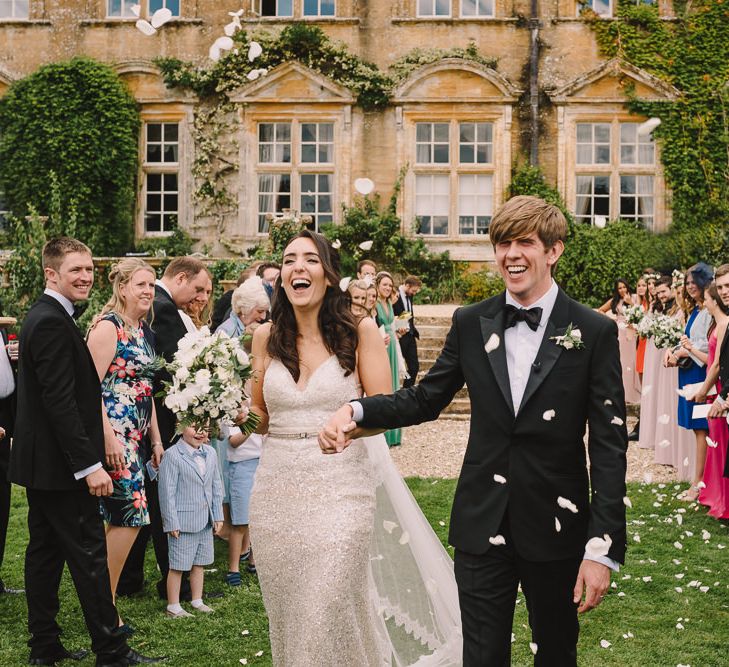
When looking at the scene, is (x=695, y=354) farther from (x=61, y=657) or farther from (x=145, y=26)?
(x=145, y=26)

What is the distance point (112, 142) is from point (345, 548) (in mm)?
16588

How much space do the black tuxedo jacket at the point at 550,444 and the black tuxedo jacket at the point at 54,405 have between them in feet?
7.31

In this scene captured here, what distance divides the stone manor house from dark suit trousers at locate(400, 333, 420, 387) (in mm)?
6105

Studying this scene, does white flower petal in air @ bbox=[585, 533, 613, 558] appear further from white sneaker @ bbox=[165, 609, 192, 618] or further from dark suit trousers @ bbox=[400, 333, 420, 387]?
dark suit trousers @ bbox=[400, 333, 420, 387]

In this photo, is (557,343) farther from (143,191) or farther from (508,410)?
(143,191)

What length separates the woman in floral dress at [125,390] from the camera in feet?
17.1

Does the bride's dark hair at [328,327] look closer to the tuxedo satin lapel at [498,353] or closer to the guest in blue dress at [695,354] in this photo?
the tuxedo satin lapel at [498,353]

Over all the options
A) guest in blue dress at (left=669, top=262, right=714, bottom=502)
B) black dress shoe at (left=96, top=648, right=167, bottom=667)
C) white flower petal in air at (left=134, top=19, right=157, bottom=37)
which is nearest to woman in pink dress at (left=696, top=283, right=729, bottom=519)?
guest in blue dress at (left=669, top=262, right=714, bottom=502)

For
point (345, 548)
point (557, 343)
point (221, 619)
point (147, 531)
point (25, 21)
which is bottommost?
point (221, 619)

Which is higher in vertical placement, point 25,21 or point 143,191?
point 25,21

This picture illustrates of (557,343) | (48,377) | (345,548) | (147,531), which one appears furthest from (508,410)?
(147,531)

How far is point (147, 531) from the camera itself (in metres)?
6.33

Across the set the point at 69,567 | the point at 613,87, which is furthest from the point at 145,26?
the point at 613,87

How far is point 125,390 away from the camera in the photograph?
539 cm
